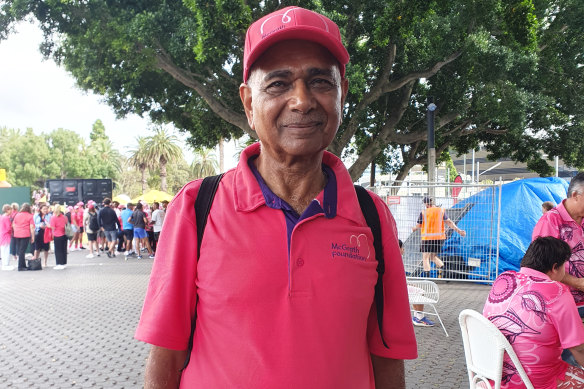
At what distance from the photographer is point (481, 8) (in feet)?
40.0

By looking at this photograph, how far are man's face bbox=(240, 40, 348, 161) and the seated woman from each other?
216cm

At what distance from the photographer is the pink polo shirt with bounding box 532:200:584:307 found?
3684mm

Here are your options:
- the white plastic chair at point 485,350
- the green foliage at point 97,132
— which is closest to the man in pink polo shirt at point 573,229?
the white plastic chair at point 485,350

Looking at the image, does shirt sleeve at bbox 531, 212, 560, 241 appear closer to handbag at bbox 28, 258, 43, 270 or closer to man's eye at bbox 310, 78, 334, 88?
man's eye at bbox 310, 78, 334, 88

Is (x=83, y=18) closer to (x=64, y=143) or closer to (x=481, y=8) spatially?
(x=481, y=8)

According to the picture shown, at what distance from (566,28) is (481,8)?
5.05 meters

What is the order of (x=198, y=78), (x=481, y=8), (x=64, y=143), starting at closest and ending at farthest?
(x=481, y=8) → (x=198, y=78) → (x=64, y=143)

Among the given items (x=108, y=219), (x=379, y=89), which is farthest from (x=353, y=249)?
(x=108, y=219)

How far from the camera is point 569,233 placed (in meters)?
3.81

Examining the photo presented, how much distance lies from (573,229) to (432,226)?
237 inches

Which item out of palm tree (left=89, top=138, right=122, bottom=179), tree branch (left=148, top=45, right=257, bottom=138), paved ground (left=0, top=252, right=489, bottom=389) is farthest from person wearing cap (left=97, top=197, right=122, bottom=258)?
palm tree (left=89, top=138, right=122, bottom=179)

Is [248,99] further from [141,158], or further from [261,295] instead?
[141,158]

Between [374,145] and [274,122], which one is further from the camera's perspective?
[374,145]

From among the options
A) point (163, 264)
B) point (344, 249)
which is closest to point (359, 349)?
point (344, 249)
